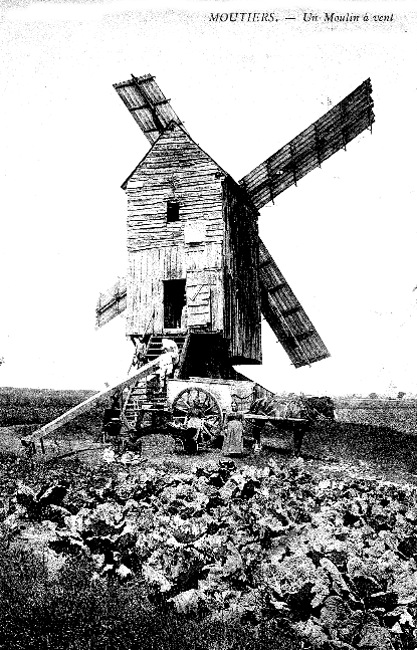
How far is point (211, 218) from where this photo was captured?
1541cm

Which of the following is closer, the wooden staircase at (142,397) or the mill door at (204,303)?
the wooden staircase at (142,397)

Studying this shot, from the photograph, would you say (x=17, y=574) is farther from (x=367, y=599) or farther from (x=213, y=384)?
(x=213, y=384)

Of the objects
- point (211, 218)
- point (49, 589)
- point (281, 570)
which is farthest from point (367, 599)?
point (211, 218)

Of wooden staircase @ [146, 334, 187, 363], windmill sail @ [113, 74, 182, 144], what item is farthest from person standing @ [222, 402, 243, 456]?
windmill sail @ [113, 74, 182, 144]

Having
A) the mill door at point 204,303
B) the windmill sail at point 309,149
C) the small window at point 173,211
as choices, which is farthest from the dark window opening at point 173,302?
the windmill sail at point 309,149

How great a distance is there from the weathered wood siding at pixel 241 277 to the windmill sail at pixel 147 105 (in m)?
2.77

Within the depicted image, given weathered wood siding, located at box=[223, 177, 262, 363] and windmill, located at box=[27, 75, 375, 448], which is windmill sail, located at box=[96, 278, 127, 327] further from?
weathered wood siding, located at box=[223, 177, 262, 363]

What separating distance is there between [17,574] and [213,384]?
7.20 metres

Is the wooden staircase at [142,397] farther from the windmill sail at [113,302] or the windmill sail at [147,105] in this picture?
the windmill sail at [147,105]

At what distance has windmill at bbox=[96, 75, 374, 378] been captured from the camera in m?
15.2

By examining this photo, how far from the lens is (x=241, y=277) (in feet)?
55.6

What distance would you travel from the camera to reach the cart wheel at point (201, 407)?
12141mm

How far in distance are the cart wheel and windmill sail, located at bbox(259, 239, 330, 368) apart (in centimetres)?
659

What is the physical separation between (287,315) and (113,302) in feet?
18.1
